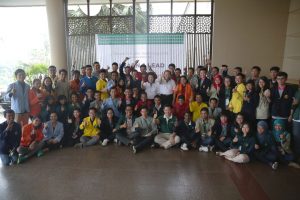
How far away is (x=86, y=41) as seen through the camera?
284 inches

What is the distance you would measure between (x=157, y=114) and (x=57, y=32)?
161 inches

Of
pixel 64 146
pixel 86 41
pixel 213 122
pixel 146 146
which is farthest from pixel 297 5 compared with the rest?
pixel 64 146

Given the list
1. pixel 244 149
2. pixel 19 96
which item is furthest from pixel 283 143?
pixel 19 96

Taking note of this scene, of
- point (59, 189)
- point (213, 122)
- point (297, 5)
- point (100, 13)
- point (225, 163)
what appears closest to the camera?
point (59, 189)

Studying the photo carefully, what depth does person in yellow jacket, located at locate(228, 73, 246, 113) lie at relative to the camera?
181 inches

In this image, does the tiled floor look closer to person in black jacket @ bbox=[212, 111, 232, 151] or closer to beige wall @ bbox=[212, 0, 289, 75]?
person in black jacket @ bbox=[212, 111, 232, 151]

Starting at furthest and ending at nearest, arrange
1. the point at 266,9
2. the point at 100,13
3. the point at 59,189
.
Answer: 1. the point at 100,13
2. the point at 266,9
3. the point at 59,189

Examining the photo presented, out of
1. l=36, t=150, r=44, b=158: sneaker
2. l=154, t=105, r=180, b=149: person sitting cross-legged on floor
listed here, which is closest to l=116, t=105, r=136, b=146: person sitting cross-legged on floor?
l=154, t=105, r=180, b=149: person sitting cross-legged on floor

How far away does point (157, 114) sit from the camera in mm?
5043

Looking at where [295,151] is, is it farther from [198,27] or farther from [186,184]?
[198,27]

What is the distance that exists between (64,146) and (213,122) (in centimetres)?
289

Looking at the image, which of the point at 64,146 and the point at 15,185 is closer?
the point at 15,185

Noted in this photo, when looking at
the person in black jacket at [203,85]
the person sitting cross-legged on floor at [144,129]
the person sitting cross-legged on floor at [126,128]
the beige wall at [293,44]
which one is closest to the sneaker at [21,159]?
the person sitting cross-legged on floor at [126,128]

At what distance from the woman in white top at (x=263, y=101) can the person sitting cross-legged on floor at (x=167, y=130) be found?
1517mm
